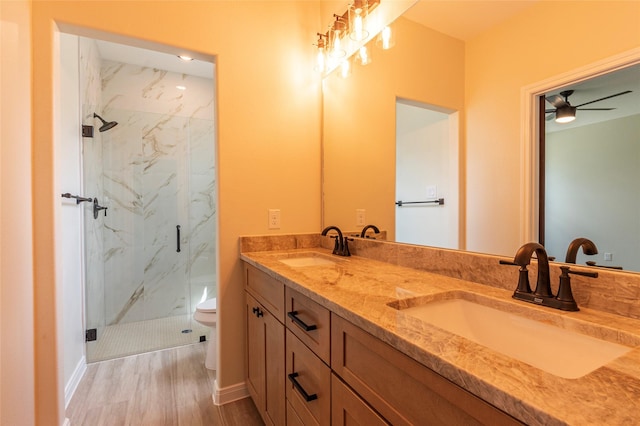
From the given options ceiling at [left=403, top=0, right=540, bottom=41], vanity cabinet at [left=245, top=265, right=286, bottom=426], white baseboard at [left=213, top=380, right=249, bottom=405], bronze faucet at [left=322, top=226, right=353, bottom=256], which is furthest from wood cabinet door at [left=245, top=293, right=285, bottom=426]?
ceiling at [left=403, top=0, right=540, bottom=41]

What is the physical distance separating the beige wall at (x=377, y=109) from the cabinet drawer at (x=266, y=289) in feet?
2.08

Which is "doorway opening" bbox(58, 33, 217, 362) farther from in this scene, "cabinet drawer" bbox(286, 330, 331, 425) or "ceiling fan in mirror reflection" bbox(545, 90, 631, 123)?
"ceiling fan in mirror reflection" bbox(545, 90, 631, 123)

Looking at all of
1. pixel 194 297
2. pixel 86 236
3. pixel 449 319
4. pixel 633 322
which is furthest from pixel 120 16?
pixel 194 297

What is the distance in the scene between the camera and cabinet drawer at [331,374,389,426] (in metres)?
0.72

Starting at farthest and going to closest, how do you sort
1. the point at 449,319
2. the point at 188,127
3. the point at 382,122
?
1. the point at 188,127
2. the point at 382,122
3. the point at 449,319

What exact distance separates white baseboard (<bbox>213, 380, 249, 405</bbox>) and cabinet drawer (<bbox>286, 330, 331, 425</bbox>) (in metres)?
0.76

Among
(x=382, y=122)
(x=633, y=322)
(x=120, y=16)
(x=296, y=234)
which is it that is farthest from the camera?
(x=296, y=234)

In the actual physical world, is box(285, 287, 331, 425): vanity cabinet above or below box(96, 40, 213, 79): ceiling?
below

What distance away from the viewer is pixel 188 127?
10.5ft

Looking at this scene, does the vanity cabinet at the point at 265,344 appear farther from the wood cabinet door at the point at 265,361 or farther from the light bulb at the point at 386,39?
the light bulb at the point at 386,39

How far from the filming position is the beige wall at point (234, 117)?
4.58 ft

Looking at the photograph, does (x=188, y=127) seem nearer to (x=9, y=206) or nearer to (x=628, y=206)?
(x=9, y=206)

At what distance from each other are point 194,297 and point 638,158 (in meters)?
3.43

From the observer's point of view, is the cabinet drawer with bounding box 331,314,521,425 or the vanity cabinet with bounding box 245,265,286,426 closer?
the cabinet drawer with bounding box 331,314,521,425
